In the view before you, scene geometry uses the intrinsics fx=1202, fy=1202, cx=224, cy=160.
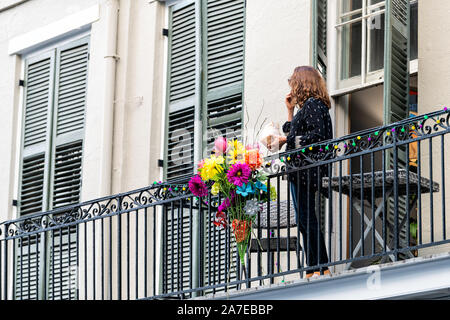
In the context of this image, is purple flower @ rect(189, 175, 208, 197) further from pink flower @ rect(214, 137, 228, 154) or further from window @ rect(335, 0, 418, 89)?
window @ rect(335, 0, 418, 89)

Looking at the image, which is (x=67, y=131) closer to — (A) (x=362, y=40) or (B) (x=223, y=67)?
(B) (x=223, y=67)

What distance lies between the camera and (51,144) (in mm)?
13516

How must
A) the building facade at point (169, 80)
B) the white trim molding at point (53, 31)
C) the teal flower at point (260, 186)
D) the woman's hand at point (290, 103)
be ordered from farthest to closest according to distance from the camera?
1. the white trim molding at point (53, 31)
2. the building facade at point (169, 80)
3. the woman's hand at point (290, 103)
4. the teal flower at point (260, 186)

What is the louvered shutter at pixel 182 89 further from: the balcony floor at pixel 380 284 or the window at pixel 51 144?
the balcony floor at pixel 380 284

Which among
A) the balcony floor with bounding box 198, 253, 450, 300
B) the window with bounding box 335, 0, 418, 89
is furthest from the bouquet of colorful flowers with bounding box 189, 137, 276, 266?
the window with bounding box 335, 0, 418, 89

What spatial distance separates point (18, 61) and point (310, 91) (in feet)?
19.2

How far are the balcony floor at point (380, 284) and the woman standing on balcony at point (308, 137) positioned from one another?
0.41 meters

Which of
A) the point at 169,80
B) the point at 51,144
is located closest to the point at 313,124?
the point at 169,80

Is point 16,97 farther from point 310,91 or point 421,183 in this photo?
point 421,183

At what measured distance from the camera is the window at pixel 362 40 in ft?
34.7

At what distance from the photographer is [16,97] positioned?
555 inches

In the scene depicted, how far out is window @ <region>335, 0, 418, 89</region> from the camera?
10562 mm

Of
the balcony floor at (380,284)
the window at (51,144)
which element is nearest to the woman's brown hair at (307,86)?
the balcony floor at (380,284)
